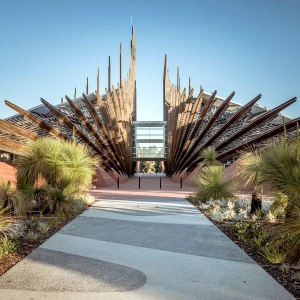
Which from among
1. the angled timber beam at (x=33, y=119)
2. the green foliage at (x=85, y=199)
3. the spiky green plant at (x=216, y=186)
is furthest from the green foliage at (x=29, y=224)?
the angled timber beam at (x=33, y=119)

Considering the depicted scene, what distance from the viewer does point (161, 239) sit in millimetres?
5469

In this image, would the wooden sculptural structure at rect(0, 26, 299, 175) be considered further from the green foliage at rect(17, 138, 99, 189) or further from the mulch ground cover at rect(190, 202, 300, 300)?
the mulch ground cover at rect(190, 202, 300, 300)

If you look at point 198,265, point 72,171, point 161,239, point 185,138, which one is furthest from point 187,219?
point 185,138

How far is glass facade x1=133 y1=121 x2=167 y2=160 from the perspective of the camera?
1619 inches

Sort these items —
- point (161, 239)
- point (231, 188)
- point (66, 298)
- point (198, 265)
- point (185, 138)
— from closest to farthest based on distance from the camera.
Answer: point (66, 298) → point (198, 265) → point (161, 239) → point (231, 188) → point (185, 138)

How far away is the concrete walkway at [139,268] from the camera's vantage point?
3184 millimetres

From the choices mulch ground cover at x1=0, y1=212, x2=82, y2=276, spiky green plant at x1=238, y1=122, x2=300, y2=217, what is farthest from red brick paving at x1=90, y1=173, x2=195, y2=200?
spiky green plant at x1=238, y1=122, x2=300, y2=217

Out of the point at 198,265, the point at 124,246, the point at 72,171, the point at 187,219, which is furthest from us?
the point at 72,171

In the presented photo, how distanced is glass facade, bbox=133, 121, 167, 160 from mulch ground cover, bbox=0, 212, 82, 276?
34820mm

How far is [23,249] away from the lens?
15.6 feet

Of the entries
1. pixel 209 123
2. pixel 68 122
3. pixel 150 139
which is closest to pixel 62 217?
pixel 68 122

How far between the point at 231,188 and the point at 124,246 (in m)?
5.72

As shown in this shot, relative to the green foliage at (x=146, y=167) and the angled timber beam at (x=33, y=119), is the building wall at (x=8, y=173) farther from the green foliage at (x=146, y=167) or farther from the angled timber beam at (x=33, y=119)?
the green foliage at (x=146, y=167)

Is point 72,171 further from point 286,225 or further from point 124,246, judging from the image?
point 286,225
